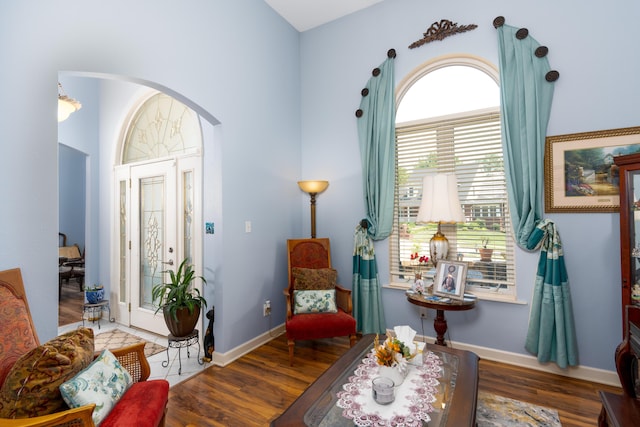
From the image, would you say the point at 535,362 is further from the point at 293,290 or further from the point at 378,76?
the point at 378,76

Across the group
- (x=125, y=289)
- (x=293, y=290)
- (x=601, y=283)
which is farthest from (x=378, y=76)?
(x=125, y=289)

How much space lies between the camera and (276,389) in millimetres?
2584

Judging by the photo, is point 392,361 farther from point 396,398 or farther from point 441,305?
point 441,305

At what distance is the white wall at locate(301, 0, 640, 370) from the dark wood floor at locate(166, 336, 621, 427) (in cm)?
33

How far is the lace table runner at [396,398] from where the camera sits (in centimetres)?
146

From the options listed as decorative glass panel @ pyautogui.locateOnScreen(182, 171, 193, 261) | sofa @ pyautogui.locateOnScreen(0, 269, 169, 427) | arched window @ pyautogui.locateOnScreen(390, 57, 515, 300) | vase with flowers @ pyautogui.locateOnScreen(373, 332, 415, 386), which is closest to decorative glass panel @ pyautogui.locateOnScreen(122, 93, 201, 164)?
decorative glass panel @ pyautogui.locateOnScreen(182, 171, 193, 261)

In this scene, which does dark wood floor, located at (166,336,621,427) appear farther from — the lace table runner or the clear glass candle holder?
the clear glass candle holder

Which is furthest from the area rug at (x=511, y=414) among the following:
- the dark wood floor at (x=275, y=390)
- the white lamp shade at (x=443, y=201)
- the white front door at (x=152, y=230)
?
the white front door at (x=152, y=230)

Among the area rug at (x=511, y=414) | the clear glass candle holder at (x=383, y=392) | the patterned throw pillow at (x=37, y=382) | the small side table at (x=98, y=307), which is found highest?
the patterned throw pillow at (x=37, y=382)

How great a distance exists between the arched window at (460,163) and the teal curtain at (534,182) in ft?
0.47

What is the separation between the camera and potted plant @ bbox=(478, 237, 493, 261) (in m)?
3.12

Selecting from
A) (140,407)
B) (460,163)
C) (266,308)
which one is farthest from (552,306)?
(140,407)

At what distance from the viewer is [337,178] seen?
3.92 meters

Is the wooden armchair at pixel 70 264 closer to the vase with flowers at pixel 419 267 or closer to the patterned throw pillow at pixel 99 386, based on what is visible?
the patterned throw pillow at pixel 99 386
